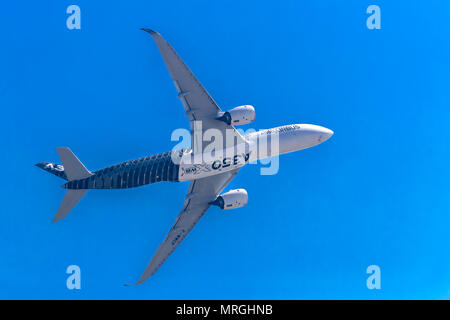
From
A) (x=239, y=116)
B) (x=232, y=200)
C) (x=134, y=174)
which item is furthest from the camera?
(x=232, y=200)

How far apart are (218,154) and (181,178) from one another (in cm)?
395

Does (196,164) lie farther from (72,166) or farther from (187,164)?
(72,166)

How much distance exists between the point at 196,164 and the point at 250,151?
499 cm

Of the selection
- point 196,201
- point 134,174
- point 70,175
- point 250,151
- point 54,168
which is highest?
point 250,151

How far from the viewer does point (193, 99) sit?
48.1 metres

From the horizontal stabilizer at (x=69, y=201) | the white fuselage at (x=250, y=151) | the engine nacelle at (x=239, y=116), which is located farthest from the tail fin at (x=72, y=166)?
the engine nacelle at (x=239, y=116)

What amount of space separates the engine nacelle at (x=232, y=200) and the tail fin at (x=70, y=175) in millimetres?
12091

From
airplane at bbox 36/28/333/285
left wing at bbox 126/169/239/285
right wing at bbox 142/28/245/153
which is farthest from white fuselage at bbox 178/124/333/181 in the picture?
left wing at bbox 126/169/239/285

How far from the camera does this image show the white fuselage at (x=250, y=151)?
51.6 m

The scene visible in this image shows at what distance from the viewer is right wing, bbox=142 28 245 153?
4525cm

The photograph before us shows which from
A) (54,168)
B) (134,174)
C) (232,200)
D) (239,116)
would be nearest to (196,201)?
(232,200)

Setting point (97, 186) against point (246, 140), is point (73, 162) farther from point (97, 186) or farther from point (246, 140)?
point (246, 140)

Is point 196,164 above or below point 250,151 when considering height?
below

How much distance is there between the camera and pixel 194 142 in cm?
5062
